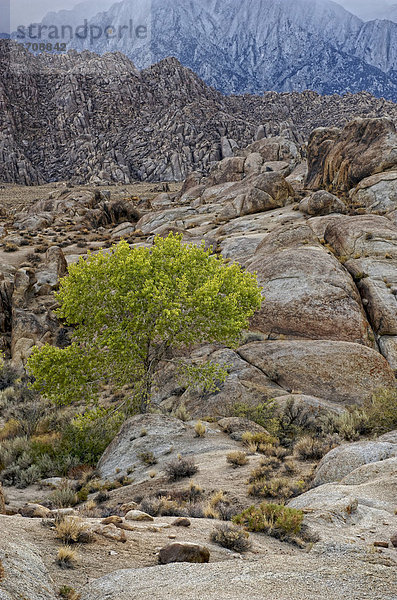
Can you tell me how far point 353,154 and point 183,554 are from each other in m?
51.5

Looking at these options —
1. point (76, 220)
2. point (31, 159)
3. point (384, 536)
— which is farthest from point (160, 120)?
point (384, 536)

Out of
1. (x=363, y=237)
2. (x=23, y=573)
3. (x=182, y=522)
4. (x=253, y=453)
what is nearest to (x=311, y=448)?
(x=253, y=453)

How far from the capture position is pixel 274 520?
291 inches

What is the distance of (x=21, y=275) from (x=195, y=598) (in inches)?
1348

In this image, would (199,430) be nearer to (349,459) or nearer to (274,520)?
(349,459)

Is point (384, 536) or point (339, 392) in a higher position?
point (384, 536)

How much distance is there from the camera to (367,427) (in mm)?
14422

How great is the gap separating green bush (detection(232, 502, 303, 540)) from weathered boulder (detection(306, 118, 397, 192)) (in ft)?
153

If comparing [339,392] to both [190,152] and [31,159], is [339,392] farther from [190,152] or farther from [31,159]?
[31,159]

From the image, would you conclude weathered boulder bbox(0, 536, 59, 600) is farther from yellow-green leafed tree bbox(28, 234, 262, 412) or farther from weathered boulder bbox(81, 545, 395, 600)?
yellow-green leafed tree bbox(28, 234, 262, 412)

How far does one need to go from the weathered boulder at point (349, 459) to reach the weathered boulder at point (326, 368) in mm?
7553

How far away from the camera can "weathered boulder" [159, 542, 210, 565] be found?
18.0 feet

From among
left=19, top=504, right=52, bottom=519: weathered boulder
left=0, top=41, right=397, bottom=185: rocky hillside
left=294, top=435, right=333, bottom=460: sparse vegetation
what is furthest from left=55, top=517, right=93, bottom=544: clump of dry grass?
left=0, top=41, right=397, bottom=185: rocky hillside

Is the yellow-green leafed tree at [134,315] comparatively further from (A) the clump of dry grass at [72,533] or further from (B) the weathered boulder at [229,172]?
(B) the weathered boulder at [229,172]
